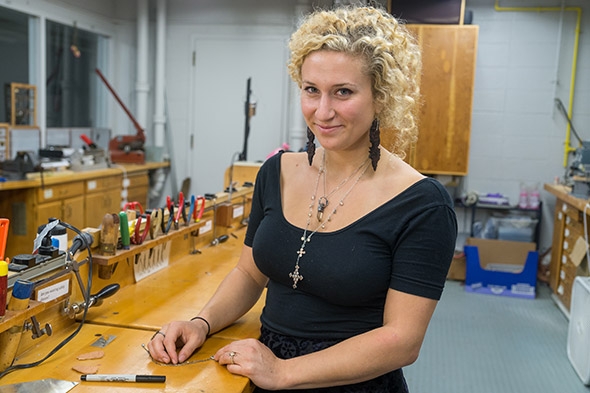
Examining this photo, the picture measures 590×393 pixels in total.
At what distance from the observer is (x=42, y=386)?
1.20m

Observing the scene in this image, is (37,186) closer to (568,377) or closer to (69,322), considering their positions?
(69,322)

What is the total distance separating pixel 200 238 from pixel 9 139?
275cm

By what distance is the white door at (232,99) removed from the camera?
5.83 metres

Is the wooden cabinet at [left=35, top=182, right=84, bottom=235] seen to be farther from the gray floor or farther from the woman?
the woman

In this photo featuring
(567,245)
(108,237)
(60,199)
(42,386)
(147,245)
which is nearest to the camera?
(42,386)

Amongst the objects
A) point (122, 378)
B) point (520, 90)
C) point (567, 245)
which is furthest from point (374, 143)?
point (520, 90)

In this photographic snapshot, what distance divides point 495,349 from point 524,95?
260 cm

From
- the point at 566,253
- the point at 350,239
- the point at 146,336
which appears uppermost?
the point at 350,239

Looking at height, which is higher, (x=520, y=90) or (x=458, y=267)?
(x=520, y=90)

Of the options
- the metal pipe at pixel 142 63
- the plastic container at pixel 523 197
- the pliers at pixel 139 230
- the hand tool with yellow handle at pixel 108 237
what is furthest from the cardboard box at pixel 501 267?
the hand tool with yellow handle at pixel 108 237

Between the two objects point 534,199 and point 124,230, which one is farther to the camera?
point 534,199

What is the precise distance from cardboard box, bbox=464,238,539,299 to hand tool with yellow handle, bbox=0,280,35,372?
13.1 ft

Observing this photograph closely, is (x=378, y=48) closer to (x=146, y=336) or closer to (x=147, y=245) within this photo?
(x=146, y=336)

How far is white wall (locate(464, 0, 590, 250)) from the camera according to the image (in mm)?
5055
